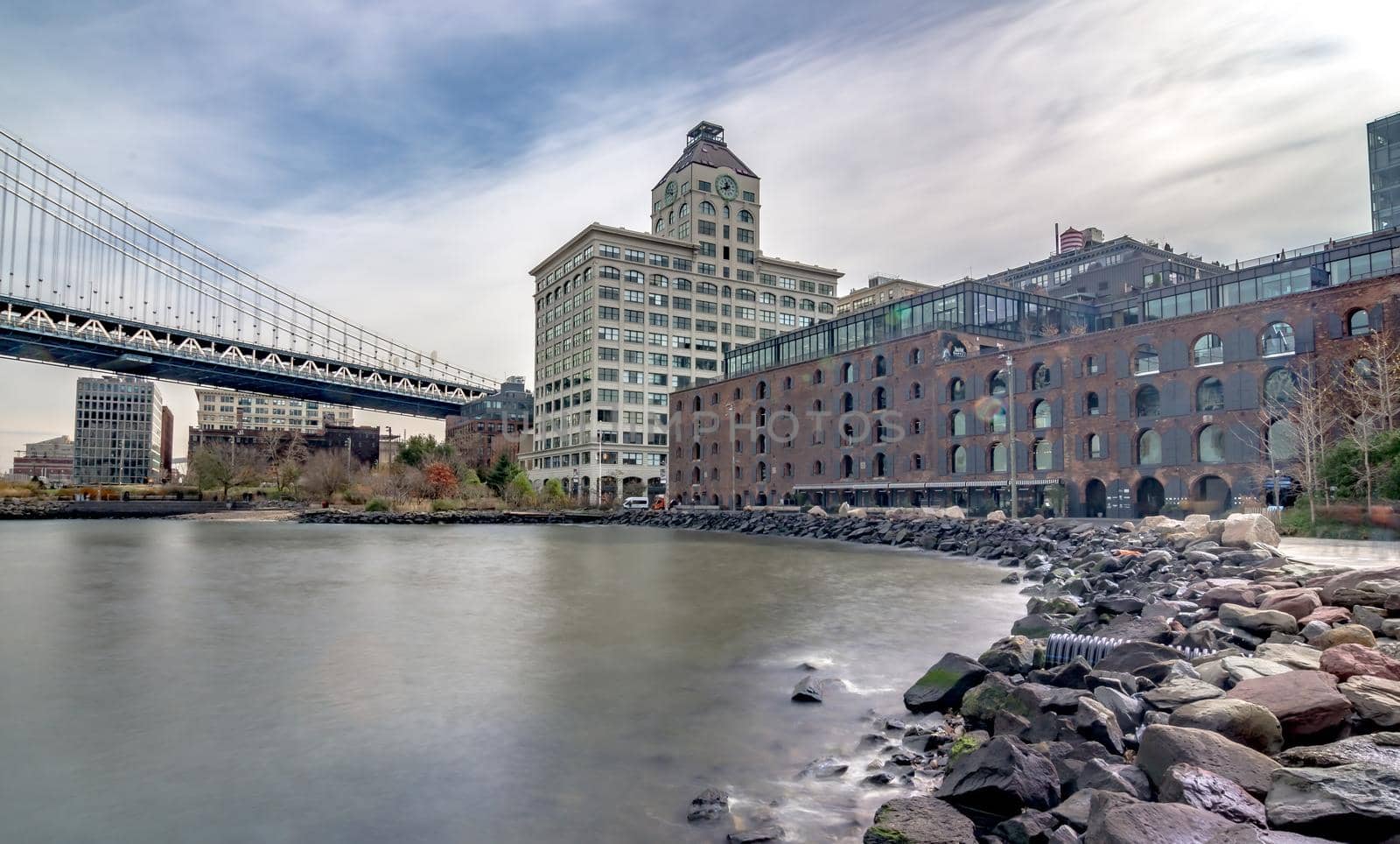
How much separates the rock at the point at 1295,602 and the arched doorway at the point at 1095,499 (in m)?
43.7

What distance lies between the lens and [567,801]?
743 centimetres

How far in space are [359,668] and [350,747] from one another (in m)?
4.50

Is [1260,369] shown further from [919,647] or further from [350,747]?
[350,747]

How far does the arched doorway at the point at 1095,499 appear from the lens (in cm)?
5273

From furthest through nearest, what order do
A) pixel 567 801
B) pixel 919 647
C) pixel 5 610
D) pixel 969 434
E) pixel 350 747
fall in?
1. pixel 969 434
2. pixel 5 610
3. pixel 919 647
4. pixel 350 747
5. pixel 567 801

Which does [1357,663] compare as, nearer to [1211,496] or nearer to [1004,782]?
[1004,782]

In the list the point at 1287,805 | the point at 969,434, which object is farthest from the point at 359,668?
the point at 969,434

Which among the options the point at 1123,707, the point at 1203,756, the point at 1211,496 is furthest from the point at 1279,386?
the point at 1203,756

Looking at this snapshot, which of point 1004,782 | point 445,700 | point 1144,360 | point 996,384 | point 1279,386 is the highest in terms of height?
point 1144,360

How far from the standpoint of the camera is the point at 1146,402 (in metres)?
50.4

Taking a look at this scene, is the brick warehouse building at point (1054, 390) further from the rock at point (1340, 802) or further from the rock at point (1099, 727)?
the rock at point (1340, 802)

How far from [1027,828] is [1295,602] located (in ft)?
28.5

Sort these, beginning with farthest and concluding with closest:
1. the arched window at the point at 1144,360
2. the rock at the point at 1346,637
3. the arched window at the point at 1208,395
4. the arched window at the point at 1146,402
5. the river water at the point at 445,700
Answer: the arched window at the point at 1144,360 < the arched window at the point at 1146,402 < the arched window at the point at 1208,395 < the rock at the point at 1346,637 < the river water at the point at 445,700

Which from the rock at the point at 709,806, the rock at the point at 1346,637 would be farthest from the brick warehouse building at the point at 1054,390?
the rock at the point at 709,806
